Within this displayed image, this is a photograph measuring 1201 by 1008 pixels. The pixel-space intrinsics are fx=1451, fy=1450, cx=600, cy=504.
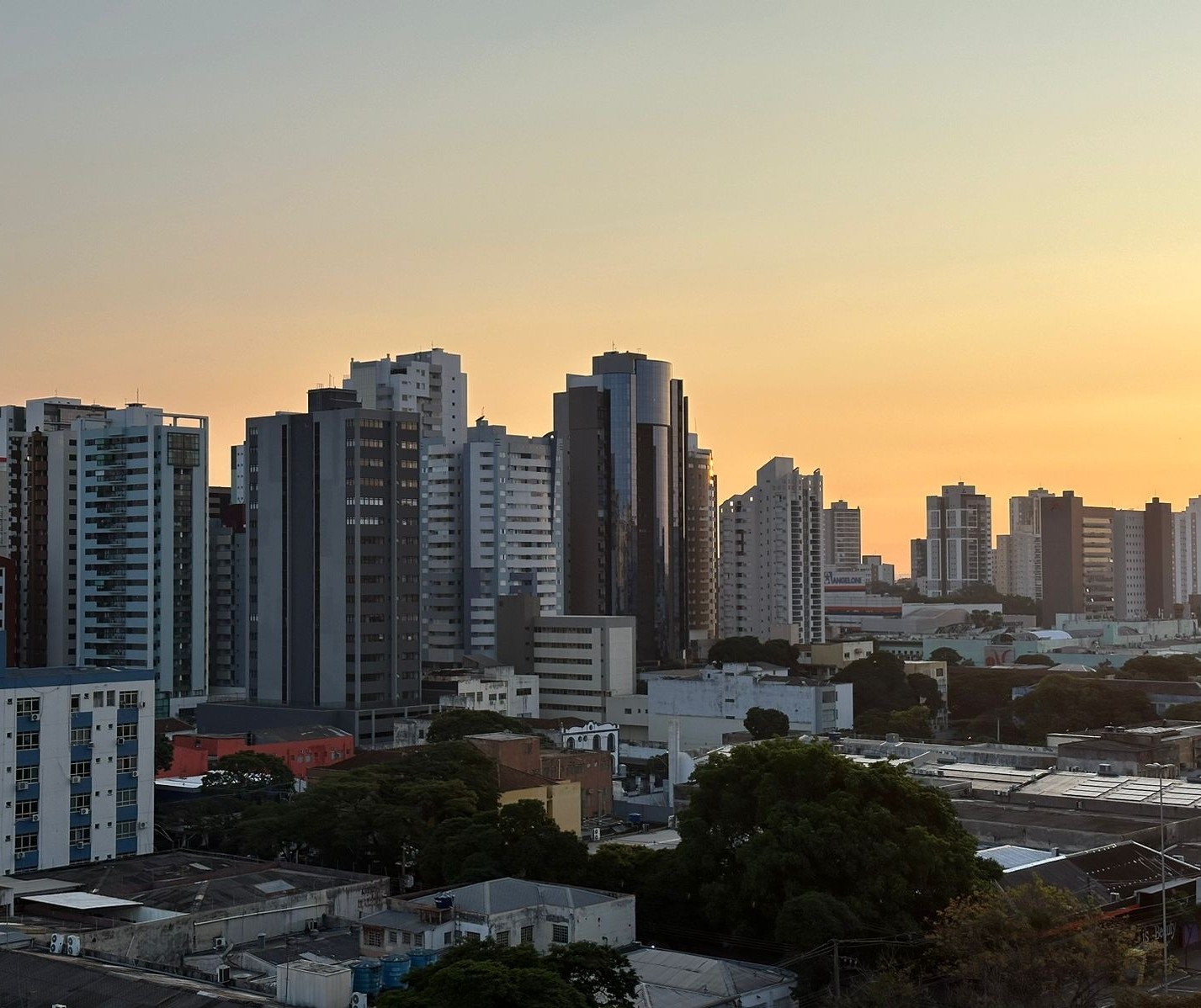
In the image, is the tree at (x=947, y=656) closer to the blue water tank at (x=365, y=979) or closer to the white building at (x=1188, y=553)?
the white building at (x=1188, y=553)

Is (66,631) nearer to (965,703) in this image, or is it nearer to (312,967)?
(965,703)

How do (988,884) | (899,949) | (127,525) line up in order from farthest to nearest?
(127,525) < (988,884) < (899,949)

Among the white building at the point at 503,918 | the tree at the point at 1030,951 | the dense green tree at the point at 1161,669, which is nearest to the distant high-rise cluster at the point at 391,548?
the white building at the point at 503,918

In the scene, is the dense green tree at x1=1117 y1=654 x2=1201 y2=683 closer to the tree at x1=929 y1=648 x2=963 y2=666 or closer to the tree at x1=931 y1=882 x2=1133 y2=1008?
the tree at x1=929 y1=648 x2=963 y2=666

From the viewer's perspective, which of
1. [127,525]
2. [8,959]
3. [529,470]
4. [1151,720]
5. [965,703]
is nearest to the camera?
[8,959]

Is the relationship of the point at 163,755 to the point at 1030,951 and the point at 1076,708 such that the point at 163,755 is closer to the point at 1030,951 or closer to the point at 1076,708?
the point at 1030,951

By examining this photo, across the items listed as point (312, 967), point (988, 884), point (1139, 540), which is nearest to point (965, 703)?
point (988, 884)

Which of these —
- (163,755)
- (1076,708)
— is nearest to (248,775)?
(163,755)
